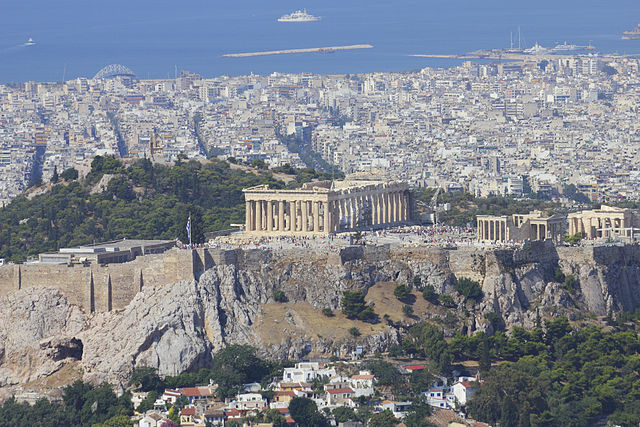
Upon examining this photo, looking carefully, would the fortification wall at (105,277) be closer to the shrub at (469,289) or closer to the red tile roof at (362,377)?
the red tile roof at (362,377)

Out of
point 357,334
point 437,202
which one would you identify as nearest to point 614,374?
point 357,334

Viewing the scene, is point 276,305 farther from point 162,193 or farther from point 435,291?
point 162,193

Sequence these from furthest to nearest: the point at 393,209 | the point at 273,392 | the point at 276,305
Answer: the point at 393,209 → the point at 276,305 → the point at 273,392

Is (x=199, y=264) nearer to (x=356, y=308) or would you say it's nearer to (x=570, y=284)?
(x=356, y=308)

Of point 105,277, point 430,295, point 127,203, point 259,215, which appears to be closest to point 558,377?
point 430,295

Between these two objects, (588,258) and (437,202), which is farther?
(437,202)

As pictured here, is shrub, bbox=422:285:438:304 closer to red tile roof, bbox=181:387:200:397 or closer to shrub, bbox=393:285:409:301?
shrub, bbox=393:285:409:301

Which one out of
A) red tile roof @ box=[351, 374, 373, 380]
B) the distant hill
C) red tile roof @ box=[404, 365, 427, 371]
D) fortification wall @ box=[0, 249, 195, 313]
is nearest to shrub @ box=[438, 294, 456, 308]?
red tile roof @ box=[404, 365, 427, 371]
